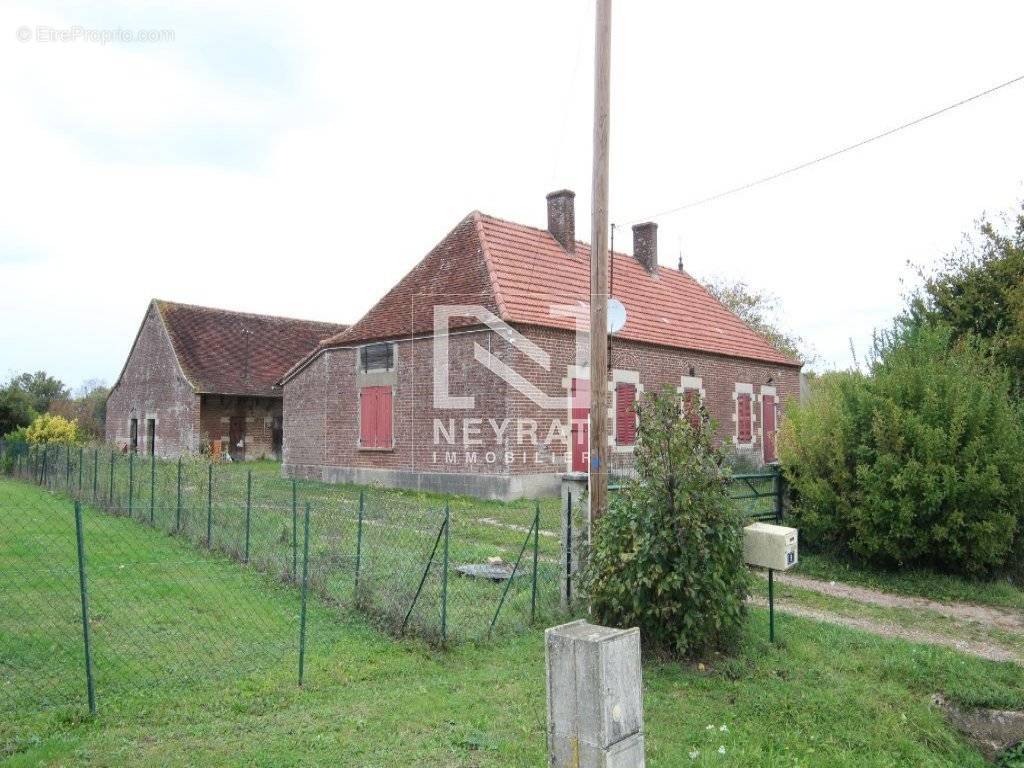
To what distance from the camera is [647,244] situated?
25.1 metres

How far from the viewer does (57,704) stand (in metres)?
5.21

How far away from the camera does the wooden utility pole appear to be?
24.4ft

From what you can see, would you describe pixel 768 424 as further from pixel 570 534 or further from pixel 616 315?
pixel 570 534

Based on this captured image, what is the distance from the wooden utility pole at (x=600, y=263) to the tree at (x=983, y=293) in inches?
362

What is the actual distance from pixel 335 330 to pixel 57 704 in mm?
33535

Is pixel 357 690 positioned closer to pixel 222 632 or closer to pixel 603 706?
pixel 222 632

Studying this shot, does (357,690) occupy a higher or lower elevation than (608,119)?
lower

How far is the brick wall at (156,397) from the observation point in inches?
1136

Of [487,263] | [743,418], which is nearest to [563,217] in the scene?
[487,263]

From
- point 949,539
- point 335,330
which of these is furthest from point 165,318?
point 949,539

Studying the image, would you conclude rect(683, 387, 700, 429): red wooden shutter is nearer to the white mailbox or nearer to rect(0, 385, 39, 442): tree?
the white mailbox

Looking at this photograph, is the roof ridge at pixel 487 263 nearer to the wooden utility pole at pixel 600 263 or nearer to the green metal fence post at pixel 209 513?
the green metal fence post at pixel 209 513

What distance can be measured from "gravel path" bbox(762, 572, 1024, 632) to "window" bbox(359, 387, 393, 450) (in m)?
11.7

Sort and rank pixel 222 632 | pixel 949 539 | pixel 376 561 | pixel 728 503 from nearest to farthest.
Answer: pixel 728 503, pixel 222 632, pixel 376 561, pixel 949 539
